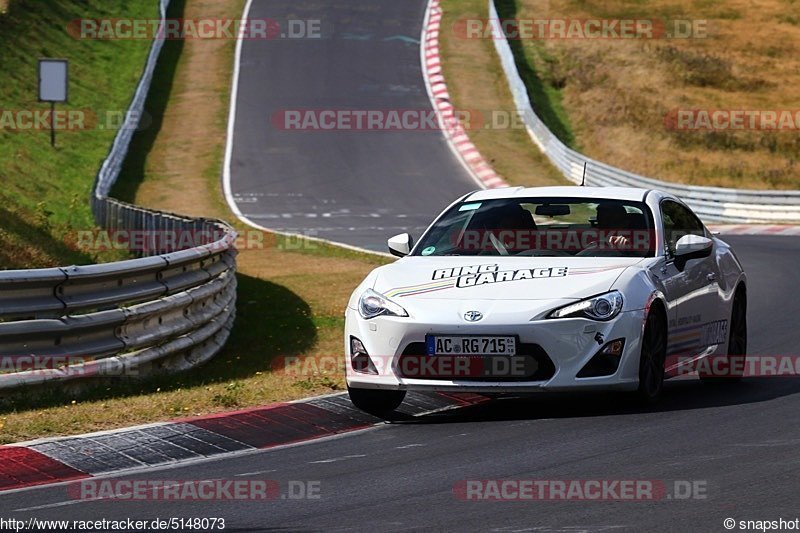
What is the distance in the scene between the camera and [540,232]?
970cm

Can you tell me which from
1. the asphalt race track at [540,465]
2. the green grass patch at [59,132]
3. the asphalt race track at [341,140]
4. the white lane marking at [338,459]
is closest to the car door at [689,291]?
the asphalt race track at [540,465]

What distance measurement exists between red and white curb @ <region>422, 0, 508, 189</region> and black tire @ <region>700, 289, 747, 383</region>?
2167 centimetres

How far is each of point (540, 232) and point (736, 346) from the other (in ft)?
6.94

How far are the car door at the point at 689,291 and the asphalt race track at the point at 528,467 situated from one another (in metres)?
0.40

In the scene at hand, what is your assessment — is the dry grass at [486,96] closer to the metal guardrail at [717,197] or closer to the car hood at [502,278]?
the metal guardrail at [717,197]

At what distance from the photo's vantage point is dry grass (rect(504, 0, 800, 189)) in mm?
38844

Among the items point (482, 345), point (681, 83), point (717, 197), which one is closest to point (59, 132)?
point (717, 197)

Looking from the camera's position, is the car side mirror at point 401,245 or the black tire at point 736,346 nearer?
the car side mirror at point 401,245

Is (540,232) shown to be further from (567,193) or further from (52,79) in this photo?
(52,79)

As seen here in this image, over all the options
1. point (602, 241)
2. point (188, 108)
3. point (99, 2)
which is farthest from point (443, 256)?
point (99, 2)

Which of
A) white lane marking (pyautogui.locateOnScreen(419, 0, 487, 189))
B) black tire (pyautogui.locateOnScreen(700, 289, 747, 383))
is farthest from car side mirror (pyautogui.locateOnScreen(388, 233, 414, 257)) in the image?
white lane marking (pyautogui.locateOnScreen(419, 0, 487, 189))

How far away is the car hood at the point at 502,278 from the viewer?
8602mm

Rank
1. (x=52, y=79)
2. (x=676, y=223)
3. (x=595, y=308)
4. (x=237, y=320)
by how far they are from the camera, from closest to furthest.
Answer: (x=595, y=308) < (x=676, y=223) < (x=237, y=320) < (x=52, y=79)

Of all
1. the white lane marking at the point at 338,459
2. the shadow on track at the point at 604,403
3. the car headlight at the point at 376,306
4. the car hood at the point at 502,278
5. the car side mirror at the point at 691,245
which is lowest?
the shadow on track at the point at 604,403
